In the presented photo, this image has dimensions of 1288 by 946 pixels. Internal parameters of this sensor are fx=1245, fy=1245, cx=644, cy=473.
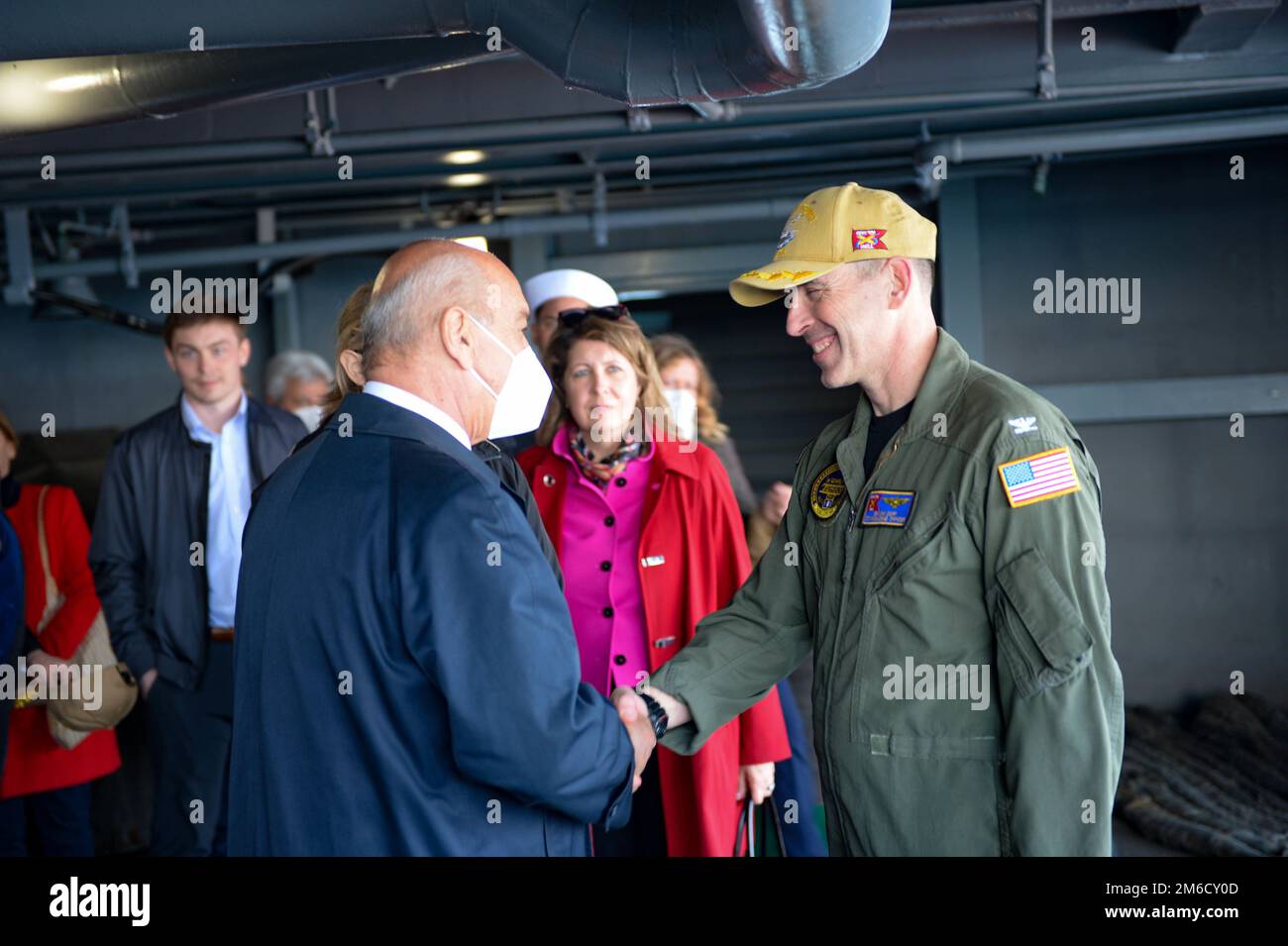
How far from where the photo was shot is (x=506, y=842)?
73.0 inches

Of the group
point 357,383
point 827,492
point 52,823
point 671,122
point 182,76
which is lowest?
point 52,823

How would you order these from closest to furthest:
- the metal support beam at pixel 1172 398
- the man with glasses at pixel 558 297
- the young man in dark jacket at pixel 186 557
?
the young man in dark jacket at pixel 186 557 → the man with glasses at pixel 558 297 → the metal support beam at pixel 1172 398

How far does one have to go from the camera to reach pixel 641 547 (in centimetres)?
300

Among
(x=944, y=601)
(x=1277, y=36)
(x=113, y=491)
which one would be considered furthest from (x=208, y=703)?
(x=1277, y=36)

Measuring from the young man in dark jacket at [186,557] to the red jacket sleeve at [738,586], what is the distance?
4.81 ft

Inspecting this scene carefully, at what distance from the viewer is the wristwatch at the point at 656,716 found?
2.40 m

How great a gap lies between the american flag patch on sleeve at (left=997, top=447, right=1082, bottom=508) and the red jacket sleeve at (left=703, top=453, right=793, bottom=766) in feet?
3.92

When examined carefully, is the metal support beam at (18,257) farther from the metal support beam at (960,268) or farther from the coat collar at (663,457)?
the metal support beam at (960,268)

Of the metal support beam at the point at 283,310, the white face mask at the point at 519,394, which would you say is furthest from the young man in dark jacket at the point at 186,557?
the metal support beam at the point at 283,310

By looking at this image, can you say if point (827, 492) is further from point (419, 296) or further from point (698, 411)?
point (698, 411)

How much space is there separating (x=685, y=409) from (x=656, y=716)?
5.65 ft

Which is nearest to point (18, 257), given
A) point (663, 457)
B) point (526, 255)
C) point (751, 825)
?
point (526, 255)

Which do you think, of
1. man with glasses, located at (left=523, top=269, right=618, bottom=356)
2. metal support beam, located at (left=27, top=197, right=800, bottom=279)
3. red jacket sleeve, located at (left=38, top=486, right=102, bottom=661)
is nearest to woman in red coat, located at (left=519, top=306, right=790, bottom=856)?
man with glasses, located at (left=523, top=269, right=618, bottom=356)

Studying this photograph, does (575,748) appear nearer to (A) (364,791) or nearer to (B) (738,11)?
(A) (364,791)
